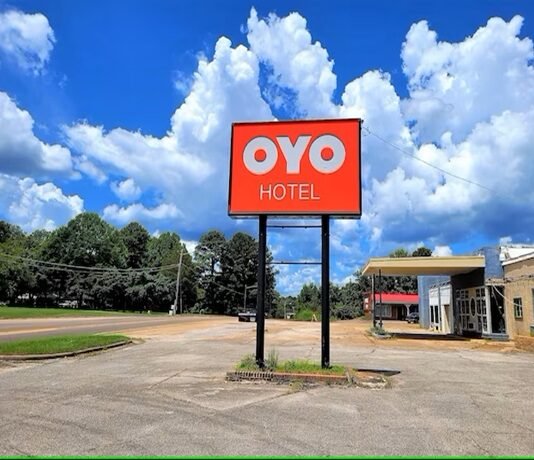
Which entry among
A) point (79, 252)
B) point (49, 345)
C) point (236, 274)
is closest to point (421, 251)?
point (236, 274)

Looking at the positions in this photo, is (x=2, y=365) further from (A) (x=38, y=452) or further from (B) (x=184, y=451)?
(B) (x=184, y=451)

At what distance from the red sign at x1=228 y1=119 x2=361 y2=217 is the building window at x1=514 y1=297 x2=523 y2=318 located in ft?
49.4

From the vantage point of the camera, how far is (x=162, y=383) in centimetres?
1009

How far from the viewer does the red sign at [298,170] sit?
11719 mm

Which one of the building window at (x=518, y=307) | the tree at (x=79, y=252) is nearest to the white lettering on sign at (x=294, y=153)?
the building window at (x=518, y=307)

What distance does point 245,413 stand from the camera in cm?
741

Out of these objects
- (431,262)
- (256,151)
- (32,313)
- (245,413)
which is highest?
(256,151)

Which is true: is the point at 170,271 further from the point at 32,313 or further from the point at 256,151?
the point at 256,151

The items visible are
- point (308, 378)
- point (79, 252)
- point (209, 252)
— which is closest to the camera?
point (308, 378)

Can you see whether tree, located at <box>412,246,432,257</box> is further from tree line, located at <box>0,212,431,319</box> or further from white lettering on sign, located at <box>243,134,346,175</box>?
white lettering on sign, located at <box>243,134,346,175</box>

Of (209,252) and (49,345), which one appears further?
(209,252)

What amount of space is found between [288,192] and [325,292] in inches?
99.7

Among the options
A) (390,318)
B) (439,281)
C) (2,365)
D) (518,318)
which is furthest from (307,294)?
(2,365)

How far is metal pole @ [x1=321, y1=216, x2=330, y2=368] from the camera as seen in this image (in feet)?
36.9
